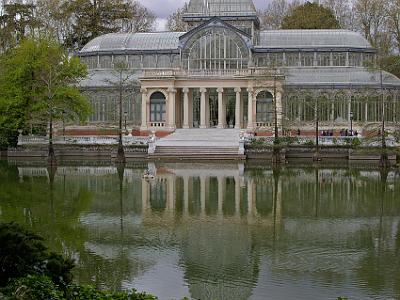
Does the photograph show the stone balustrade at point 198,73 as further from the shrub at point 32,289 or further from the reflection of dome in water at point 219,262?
the shrub at point 32,289

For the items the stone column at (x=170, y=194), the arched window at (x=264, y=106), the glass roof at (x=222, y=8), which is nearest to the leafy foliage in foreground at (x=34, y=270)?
the stone column at (x=170, y=194)

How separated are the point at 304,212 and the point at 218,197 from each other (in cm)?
411

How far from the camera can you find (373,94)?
53750 millimetres

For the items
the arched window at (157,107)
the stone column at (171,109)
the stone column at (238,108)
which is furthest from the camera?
the arched window at (157,107)

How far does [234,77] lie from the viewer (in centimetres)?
5388

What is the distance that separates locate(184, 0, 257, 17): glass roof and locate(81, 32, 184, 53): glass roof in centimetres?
265

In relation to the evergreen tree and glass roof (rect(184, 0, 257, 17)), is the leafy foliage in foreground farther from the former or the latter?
glass roof (rect(184, 0, 257, 17))

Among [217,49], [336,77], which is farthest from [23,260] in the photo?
[336,77]

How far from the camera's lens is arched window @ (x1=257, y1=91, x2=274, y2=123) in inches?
2116

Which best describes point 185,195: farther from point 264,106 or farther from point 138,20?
point 138,20

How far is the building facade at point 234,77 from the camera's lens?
176ft

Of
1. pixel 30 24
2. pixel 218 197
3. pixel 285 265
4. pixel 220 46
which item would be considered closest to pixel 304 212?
pixel 218 197

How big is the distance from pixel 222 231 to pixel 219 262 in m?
3.42

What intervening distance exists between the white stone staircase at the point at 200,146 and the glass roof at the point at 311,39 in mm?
11553
